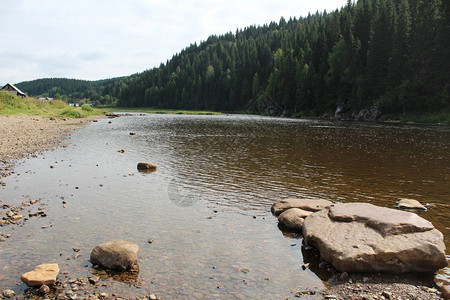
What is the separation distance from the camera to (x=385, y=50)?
90.5m

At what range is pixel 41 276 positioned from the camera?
788 centimetres

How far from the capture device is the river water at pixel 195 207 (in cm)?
872

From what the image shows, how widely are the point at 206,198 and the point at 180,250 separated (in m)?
6.02

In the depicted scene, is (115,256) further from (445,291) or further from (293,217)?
(445,291)

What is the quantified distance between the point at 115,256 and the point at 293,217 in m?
6.80

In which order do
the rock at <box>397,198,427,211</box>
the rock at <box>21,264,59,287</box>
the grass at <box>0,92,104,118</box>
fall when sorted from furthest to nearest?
the grass at <box>0,92,104,118</box>
the rock at <box>397,198,427,211</box>
the rock at <box>21,264,59,287</box>

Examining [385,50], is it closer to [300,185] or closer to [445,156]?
[445,156]

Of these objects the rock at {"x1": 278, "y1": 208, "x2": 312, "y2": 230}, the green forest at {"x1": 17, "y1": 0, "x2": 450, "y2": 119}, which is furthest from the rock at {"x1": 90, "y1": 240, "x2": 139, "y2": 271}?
the green forest at {"x1": 17, "y1": 0, "x2": 450, "y2": 119}

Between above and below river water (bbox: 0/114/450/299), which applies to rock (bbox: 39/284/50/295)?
above

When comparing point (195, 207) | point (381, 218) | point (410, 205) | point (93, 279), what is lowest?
point (195, 207)

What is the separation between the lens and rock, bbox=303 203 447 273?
29.2 ft

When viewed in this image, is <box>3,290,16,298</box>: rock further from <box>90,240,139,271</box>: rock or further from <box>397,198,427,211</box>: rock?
<box>397,198,427,211</box>: rock

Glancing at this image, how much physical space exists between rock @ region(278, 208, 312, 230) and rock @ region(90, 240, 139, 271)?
6013 millimetres

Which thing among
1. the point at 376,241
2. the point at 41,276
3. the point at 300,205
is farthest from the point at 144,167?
the point at 376,241
